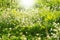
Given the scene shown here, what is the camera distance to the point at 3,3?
33.6ft

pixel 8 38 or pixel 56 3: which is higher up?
pixel 56 3

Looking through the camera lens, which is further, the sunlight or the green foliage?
the sunlight

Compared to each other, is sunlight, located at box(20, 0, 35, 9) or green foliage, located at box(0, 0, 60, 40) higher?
sunlight, located at box(20, 0, 35, 9)

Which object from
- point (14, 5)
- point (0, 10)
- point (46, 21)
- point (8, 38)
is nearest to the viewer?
point (8, 38)

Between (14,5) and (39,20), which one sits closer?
(39,20)

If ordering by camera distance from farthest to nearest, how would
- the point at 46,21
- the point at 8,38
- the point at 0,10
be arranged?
1. the point at 0,10
2. the point at 46,21
3. the point at 8,38

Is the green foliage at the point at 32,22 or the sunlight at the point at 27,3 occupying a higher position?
the sunlight at the point at 27,3

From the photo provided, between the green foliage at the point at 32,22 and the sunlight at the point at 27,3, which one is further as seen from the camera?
the sunlight at the point at 27,3

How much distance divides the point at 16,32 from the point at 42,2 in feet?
8.67

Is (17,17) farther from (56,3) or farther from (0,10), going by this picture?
(56,3)

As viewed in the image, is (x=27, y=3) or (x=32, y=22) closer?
(x=32, y=22)

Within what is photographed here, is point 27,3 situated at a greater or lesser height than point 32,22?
greater

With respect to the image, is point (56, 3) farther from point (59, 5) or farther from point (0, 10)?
point (0, 10)

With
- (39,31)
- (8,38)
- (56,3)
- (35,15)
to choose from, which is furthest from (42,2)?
(8,38)
